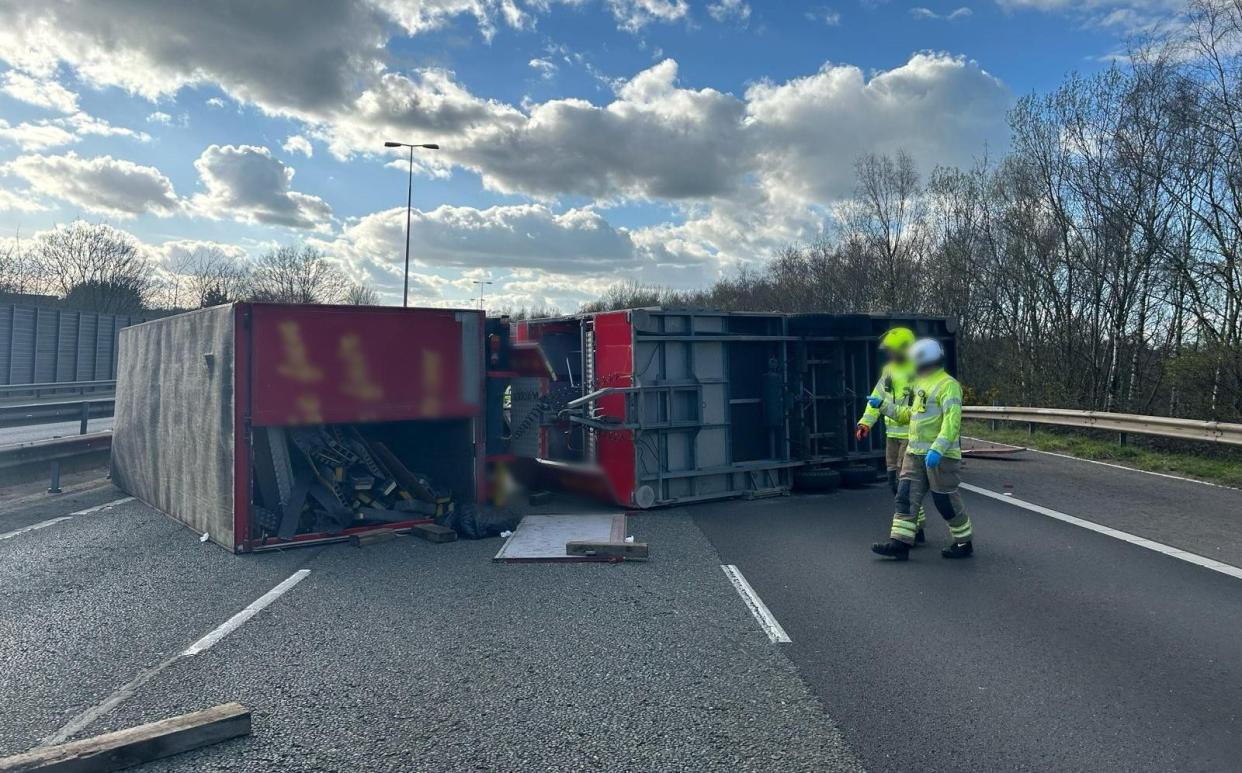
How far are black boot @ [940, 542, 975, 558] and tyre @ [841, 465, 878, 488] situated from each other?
12.6 feet

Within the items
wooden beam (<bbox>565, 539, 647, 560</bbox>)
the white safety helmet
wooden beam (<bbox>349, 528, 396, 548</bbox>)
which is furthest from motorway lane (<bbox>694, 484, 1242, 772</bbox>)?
wooden beam (<bbox>349, 528, 396, 548</bbox>)

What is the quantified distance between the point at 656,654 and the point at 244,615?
2.98 m

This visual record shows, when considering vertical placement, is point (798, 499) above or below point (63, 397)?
below

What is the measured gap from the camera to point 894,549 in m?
6.94

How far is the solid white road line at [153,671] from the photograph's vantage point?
3.76 meters

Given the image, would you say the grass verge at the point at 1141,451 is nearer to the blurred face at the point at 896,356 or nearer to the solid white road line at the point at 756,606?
the blurred face at the point at 896,356

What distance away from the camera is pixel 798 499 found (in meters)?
10.3

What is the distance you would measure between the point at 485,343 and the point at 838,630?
212 inches

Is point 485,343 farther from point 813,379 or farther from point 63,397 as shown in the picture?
point 63,397

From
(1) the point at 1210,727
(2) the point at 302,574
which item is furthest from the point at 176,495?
(1) the point at 1210,727

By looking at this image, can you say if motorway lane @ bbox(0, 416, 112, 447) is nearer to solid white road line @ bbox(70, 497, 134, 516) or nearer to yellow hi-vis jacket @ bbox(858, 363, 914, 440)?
solid white road line @ bbox(70, 497, 134, 516)

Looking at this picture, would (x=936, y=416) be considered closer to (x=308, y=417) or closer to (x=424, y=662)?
(x=424, y=662)

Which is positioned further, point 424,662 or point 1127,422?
point 1127,422

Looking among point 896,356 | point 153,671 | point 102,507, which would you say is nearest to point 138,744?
point 153,671
